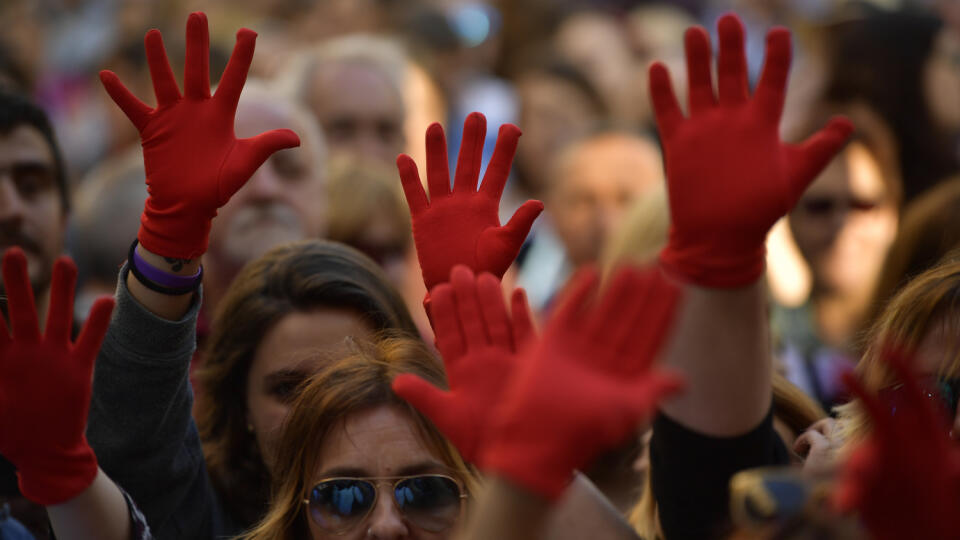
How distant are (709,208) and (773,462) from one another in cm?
39

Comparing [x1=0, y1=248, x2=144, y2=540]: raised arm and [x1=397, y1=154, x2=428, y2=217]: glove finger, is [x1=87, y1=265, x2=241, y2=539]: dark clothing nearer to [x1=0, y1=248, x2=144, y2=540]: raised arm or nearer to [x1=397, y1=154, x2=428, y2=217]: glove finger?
[x1=0, y1=248, x2=144, y2=540]: raised arm

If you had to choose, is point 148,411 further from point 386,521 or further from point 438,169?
point 438,169

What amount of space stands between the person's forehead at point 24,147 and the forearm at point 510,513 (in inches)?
76.3

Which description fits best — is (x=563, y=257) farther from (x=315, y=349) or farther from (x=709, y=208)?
(x=709, y=208)

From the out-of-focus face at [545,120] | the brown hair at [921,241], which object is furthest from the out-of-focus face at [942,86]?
the out-of-focus face at [545,120]

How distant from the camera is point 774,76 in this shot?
1.75 m

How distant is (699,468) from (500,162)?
0.82 meters

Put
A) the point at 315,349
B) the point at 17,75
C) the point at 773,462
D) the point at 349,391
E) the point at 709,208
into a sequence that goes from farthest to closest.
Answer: the point at 17,75 → the point at 315,349 → the point at 349,391 → the point at 773,462 → the point at 709,208

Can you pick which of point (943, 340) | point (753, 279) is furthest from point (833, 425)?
point (753, 279)

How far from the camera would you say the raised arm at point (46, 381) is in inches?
71.8

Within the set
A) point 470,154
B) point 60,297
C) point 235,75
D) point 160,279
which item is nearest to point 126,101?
point 235,75

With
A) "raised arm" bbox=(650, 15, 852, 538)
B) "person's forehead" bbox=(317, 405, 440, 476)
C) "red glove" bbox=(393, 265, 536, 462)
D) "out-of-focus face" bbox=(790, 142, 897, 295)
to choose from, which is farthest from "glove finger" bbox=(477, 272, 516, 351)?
"out-of-focus face" bbox=(790, 142, 897, 295)

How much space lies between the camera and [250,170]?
2.17 m

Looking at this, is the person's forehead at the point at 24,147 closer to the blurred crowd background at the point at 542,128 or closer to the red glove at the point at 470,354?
the blurred crowd background at the point at 542,128
